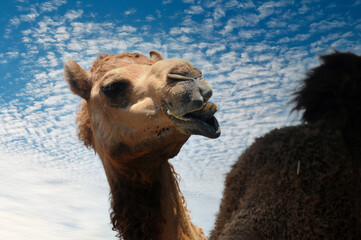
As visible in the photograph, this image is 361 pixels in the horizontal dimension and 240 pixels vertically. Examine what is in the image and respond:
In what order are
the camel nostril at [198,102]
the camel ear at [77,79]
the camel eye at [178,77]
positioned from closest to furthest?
the camel nostril at [198,102] → the camel eye at [178,77] → the camel ear at [77,79]

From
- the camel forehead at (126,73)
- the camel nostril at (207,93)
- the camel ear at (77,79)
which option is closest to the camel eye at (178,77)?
the camel nostril at (207,93)

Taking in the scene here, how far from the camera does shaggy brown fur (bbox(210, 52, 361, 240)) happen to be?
2.59 m

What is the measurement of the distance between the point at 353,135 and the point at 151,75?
178cm

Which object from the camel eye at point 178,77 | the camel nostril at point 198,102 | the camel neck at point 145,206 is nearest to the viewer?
the camel nostril at point 198,102

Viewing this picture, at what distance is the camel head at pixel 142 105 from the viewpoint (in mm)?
2615

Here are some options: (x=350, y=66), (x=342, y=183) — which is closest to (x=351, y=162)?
(x=342, y=183)

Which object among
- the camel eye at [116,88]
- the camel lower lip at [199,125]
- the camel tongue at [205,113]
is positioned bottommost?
the camel lower lip at [199,125]

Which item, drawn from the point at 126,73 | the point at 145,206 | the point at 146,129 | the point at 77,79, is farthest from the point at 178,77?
the point at 77,79

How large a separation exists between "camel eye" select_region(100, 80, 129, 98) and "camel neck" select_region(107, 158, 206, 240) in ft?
2.48

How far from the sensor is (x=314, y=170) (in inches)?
107

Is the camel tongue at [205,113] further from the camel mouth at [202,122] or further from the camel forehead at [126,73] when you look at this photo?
the camel forehead at [126,73]

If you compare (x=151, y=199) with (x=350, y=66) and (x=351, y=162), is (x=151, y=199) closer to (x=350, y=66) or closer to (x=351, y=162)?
(x=351, y=162)

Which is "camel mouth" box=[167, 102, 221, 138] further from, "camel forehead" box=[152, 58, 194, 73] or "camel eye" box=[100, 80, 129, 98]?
"camel eye" box=[100, 80, 129, 98]

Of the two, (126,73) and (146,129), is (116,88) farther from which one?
(146,129)
